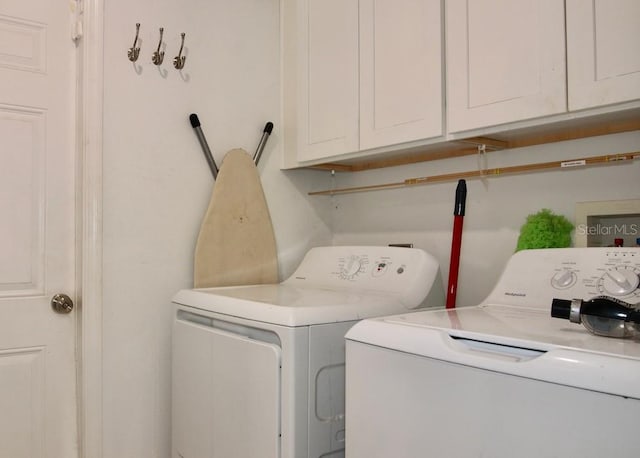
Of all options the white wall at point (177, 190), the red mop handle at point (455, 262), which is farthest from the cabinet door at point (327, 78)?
the red mop handle at point (455, 262)

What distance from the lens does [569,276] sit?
1274 millimetres

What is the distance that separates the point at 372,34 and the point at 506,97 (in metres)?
0.60

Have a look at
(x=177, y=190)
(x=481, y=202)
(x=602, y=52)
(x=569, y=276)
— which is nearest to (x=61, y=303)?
(x=177, y=190)

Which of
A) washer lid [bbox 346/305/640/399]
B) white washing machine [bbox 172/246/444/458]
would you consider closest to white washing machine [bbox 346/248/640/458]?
washer lid [bbox 346/305/640/399]

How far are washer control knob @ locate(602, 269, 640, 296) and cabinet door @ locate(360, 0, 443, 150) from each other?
0.63 m

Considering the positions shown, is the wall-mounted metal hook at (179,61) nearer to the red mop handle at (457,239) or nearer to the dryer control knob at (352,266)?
the dryer control knob at (352,266)

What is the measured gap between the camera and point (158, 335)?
6.17ft

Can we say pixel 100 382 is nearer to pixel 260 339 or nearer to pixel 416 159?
pixel 260 339

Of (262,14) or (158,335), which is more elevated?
(262,14)

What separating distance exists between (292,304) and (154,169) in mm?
850

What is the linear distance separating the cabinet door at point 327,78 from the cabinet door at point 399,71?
5 centimetres

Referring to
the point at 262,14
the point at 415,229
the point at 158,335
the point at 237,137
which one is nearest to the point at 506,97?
the point at 415,229

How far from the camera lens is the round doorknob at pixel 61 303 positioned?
1815 mm

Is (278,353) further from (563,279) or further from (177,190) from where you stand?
(177,190)
